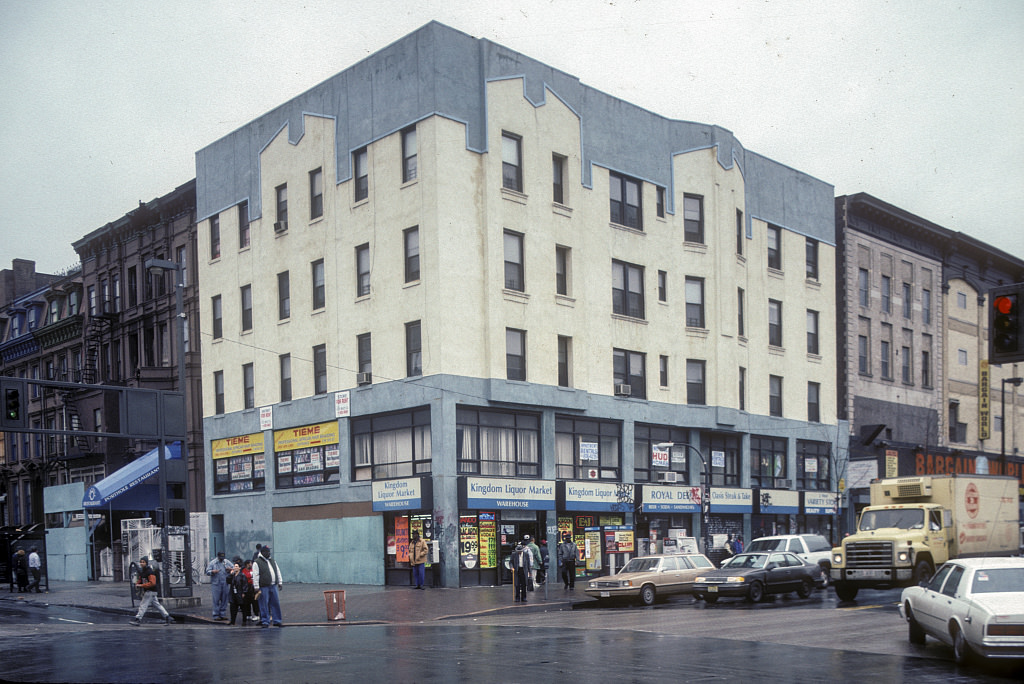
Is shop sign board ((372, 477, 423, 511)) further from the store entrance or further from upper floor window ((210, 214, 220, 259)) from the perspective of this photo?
upper floor window ((210, 214, 220, 259))

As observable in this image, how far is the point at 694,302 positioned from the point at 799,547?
15.2 m

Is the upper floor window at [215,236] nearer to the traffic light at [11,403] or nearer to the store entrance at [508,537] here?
the store entrance at [508,537]

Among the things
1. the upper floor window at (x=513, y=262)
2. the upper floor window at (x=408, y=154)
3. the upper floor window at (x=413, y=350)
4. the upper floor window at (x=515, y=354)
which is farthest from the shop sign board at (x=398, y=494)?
the upper floor window at (x=408, y=154)

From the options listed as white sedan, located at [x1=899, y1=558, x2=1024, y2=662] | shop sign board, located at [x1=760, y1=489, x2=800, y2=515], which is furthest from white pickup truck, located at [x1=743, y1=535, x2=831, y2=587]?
white sedan, located at [x1=899, y1=558, x2=1024, y2=662]

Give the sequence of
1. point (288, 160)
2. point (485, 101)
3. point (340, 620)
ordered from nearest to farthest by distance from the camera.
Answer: point (340, 620) → point (485, 101) → point (288, 160)

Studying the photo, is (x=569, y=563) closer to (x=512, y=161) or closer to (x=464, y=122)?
(x=512, y=161)

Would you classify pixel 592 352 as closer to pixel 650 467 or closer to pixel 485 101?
pixel 650 467

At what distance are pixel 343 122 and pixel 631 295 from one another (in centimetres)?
1378

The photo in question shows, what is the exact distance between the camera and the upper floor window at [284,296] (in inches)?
1711

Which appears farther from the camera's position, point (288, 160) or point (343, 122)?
point (288, 160)

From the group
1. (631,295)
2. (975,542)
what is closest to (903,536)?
(975,542)

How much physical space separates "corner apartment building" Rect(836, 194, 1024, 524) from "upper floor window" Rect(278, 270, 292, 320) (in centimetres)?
2951

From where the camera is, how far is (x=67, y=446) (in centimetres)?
5628

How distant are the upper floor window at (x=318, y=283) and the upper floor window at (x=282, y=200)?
3.16 m
